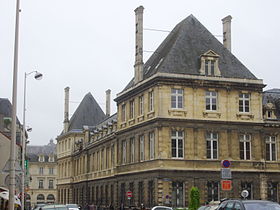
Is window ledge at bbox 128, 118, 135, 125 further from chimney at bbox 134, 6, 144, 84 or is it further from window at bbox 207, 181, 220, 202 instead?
window at bbox 207, 181, 220, 202

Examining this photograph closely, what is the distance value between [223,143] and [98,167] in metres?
26.9

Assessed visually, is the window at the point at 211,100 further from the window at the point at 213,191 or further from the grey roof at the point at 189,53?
the window at the point at 213,191

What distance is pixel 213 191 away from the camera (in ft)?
168

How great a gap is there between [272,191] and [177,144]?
10.3 m

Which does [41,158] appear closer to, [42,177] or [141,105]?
[42,177]

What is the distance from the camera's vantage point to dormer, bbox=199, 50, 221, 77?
2083 inches

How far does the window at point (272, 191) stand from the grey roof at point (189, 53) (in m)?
9.79

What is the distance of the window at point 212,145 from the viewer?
5141 cm

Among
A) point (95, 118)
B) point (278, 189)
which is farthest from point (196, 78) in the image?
point (95, 118)

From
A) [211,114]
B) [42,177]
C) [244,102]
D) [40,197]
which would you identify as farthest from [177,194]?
[42,177]

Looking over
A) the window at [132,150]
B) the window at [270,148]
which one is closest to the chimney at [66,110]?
the window at [132,150]

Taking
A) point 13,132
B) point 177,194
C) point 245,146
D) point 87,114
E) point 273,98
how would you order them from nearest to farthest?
point 13,132
point 177,194
point 245,146
point 273,98
point 87,114

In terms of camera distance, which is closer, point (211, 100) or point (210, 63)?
point (211, 100)

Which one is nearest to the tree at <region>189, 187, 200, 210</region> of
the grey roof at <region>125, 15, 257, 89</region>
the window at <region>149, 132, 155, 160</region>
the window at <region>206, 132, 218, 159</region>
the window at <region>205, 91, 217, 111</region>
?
the window at <region>206, 132, 218, 159</region>
